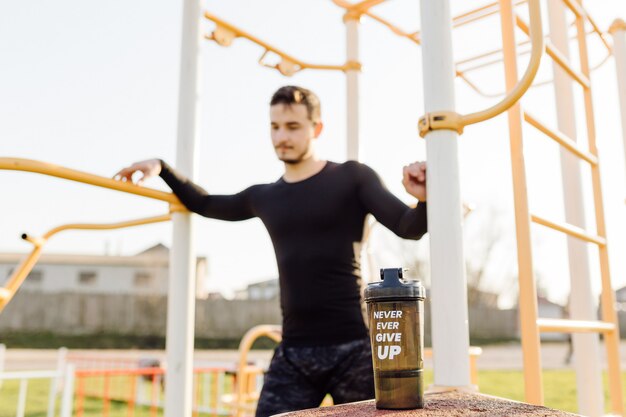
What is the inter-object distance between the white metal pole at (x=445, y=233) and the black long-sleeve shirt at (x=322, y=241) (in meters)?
0.41

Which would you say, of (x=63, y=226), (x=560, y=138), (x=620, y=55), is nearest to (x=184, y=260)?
(x=63, y=226)

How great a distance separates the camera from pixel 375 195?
6.00ft

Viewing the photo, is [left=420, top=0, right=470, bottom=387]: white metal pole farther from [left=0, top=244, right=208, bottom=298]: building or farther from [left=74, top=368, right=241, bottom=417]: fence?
[left=0, top=244, right=208, bottom=298]: building

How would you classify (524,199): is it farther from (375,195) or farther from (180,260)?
(180,260)

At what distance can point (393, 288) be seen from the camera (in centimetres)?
109

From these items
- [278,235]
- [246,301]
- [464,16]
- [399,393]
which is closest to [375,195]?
[278,235]

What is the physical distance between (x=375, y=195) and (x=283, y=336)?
0.56m

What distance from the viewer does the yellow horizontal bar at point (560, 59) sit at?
1.90 m

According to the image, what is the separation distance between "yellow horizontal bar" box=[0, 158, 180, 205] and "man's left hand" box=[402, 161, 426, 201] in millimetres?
793

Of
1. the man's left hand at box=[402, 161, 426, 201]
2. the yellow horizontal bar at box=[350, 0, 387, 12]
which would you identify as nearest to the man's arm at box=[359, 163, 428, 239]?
the man's left hand at box=[402, 161, 426, 201]

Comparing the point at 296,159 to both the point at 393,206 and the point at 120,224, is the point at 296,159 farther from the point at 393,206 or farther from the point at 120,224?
the point at 120,224

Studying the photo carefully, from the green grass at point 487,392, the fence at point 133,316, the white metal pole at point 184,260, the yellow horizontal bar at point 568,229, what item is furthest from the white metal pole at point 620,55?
the fence at point 133,316

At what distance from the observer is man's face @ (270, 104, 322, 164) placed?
1940 millimetres

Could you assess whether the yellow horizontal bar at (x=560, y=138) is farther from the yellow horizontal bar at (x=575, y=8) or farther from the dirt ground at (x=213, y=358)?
the dirt ground at (x=213, y=358)
